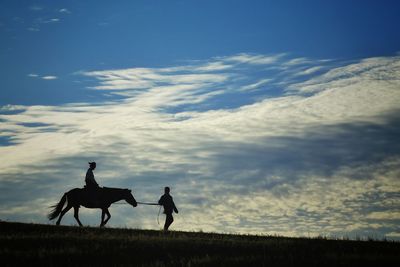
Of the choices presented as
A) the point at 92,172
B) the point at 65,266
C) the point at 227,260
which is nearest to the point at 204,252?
the point at 227,260

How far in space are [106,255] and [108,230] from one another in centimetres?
659

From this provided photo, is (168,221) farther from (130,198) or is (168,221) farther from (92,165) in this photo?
(92,165)

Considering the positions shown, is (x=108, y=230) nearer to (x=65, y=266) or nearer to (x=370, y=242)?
(x=65, y=266)

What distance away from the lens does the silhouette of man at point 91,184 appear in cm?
3000

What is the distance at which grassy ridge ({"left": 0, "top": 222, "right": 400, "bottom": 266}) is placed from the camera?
19422 millimetres

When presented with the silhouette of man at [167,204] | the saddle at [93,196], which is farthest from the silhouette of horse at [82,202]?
the silhouette of man at [167,204]

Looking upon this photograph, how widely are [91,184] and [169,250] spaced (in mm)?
9666

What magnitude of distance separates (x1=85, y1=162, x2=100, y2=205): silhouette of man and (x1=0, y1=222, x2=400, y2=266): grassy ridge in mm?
3717

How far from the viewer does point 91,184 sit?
99.8 ft

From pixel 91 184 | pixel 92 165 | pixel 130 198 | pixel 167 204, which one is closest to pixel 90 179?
pixel 91 184

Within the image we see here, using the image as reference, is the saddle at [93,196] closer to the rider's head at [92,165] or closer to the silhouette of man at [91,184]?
the silhouette of man at [91,184]

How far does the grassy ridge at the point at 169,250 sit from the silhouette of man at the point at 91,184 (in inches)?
146

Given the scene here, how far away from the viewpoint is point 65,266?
61.8 ft

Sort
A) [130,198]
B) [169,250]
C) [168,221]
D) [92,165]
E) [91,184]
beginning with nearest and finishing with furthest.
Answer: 1. [169,250]
2. [92,165]
3. [91,184]
4. [168,221]
5. [130,198]
